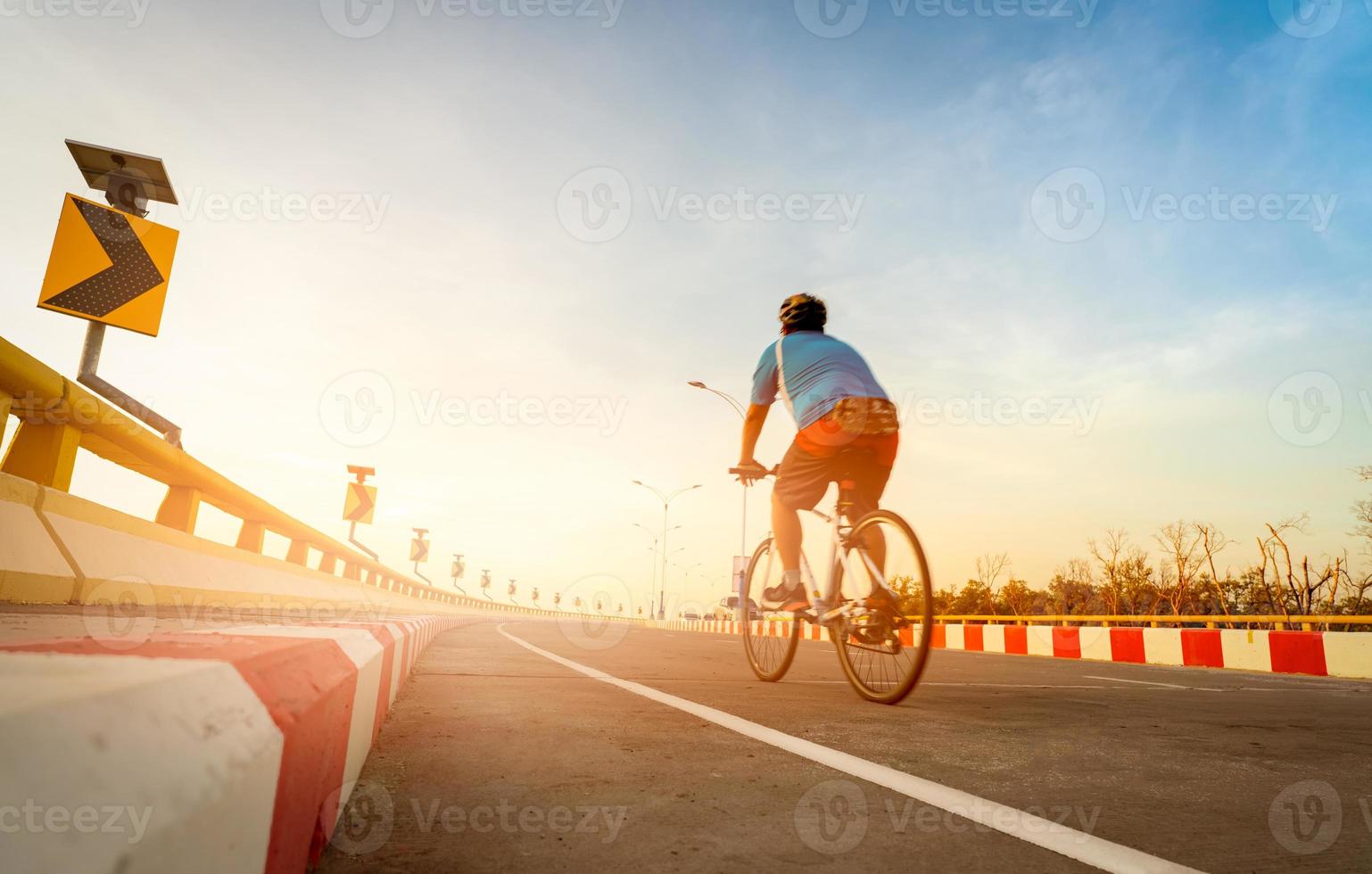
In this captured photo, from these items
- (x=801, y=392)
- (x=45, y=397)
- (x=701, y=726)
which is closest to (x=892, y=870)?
(x=701, y=726)

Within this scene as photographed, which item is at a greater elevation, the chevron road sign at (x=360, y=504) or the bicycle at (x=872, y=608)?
the chevron road sign at (x=360, y=504)

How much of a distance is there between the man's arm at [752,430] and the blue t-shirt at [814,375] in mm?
232

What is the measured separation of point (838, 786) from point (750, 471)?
3.94 m

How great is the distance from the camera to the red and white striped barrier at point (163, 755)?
65cm

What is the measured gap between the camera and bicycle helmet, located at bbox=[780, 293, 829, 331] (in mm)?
5535

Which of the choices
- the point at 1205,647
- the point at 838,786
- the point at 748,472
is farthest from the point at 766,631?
the point at 1205,647

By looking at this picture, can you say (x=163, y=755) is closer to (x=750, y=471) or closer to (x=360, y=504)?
(x=750, y=471)

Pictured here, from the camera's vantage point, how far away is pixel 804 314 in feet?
18.2

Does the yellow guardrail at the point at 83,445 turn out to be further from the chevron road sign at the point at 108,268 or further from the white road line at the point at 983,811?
the white road line at the point at 983,811

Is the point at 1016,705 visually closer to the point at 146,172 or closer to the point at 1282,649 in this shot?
the point at 146,172

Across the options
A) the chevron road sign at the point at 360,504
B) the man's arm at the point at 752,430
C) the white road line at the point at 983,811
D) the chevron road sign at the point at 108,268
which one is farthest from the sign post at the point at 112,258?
the chevron road sign at the point at 360,504

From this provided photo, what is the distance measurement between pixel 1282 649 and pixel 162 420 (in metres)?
15.7

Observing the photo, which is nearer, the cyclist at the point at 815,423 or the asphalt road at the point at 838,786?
the asphalt road at the point at 838,786

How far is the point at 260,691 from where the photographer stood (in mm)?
1172
